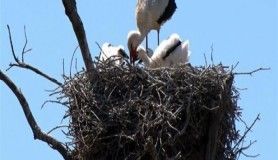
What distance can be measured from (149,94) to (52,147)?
3.82 ft

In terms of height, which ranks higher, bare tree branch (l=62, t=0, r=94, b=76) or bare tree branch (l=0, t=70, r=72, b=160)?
bare tree branch (l=62, t=0, r=94, b=76)

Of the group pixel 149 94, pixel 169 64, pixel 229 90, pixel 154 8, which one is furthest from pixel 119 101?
pixel 154 8

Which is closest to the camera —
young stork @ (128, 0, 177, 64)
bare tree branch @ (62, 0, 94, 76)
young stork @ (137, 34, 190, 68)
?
bare tree branch @ (62, 0, 94, 76)

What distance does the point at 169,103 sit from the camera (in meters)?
10.7

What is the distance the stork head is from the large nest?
2.72m

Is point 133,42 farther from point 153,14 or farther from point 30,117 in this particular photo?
point 30,117

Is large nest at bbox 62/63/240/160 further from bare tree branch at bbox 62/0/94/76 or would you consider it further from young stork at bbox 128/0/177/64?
young stork at bbox 128/0/177/64

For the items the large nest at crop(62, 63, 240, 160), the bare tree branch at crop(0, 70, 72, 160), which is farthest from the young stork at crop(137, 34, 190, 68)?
the bare tree branch at crop(0, 70, 72, 160)

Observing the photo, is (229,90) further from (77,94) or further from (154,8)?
(154,8)

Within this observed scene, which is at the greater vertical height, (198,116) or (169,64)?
(169,64)

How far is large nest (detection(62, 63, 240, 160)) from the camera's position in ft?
34.3

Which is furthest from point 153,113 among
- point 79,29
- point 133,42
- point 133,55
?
point 133,42

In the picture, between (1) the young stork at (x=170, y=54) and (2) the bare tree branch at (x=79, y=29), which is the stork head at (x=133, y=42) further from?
(2) the bare tree branch at (x=79, y=29)

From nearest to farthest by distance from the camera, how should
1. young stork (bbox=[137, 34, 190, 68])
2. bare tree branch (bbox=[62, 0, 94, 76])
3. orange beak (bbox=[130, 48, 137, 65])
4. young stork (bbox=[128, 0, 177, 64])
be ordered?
bare tree branch (bbox=[62, 0, 94, 76]) → young stork (bbox=[137, 34, 190, 68]) → orange beak (bbox=[130, 48, 137, 65]) → young stork (bbox=[128, 0, 177, 64])
